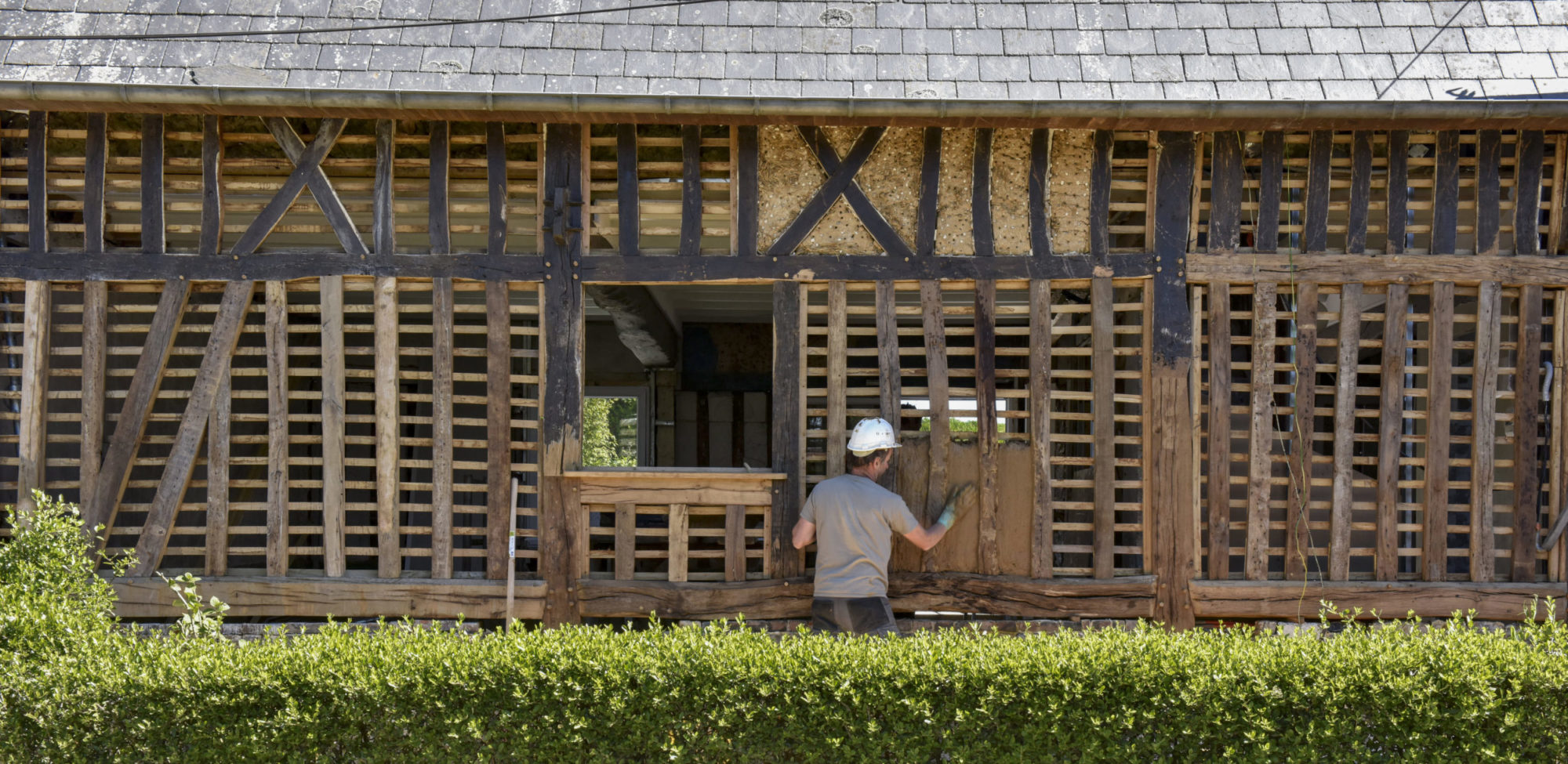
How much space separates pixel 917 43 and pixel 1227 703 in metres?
3.77

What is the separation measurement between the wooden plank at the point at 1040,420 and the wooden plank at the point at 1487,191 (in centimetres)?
234

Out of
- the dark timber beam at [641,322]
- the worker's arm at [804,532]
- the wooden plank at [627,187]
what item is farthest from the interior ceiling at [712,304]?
the worker's arm at [804,532]

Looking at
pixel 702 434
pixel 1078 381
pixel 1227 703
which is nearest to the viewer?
pixel 1227 703

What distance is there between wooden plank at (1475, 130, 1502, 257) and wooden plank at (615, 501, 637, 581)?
483 centimetres

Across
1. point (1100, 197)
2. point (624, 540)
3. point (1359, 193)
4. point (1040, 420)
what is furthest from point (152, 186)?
point (1359, 193)

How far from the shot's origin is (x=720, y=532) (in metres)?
5.94

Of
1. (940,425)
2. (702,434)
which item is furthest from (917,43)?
(702,434)

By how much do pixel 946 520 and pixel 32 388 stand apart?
16.2 feet

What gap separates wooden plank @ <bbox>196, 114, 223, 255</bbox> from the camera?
5781 mm

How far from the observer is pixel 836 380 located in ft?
19.1

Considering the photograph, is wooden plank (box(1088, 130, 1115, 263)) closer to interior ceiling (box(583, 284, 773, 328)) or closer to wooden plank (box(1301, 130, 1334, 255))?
wooden plank (box(1301, 130, 1334, 255))

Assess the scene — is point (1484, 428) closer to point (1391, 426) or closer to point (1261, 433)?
point (1391, 426)

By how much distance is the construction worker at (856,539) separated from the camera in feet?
17.0

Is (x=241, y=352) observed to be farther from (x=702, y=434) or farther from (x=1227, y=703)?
(x=702, y=434)
